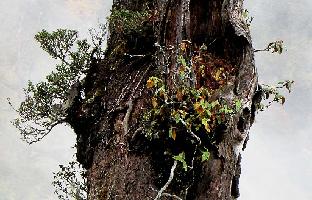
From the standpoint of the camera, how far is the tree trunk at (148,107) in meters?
3.95

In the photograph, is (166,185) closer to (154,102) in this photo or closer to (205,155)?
(205,155)

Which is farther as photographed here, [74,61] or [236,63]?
[74,61]

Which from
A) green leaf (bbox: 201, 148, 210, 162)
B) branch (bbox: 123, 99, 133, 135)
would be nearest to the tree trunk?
branch (bbox: 123, 99, 133, 135)

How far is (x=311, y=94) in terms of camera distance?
4797 centimetres

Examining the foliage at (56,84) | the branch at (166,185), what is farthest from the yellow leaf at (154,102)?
the foliage at (56,84)

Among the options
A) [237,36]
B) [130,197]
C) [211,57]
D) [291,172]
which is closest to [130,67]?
[211,57]

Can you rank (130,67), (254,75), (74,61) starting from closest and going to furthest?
(254,75) < (130,67) < (74,61)

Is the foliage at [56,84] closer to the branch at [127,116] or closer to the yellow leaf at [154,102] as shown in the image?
the branch at [127,116]

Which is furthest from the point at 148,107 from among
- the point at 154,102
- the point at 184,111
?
the point at 184,111

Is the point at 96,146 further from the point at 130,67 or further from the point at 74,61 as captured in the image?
the point at 74,61

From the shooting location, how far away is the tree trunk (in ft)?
13.0

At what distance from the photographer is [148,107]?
4.27 m

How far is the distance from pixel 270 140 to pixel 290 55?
10.6 m

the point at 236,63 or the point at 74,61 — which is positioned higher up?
the point at 74,61
